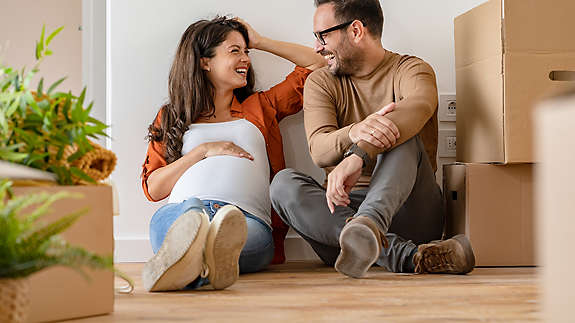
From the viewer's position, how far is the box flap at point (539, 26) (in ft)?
6.63

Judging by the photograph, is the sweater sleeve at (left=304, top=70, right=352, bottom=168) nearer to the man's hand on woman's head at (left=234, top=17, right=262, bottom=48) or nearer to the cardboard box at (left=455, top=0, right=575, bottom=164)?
the man's hand on woman's head at (left=234, top=17, right=262, bottom=48)

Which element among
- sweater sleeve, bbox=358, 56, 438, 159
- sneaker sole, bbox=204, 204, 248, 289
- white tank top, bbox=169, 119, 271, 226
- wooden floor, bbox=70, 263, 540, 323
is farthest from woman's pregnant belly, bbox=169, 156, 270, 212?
sneaker sole, bbox=204, 204, 248, 289

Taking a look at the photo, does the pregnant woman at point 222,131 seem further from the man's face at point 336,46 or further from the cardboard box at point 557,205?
the cardboard box at point 557,205

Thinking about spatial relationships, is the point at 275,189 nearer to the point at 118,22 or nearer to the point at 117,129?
the point at 117,129

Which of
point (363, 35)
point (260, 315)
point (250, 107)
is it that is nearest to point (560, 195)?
point (260, 315)

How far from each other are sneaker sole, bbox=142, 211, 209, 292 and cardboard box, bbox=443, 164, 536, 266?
94cm

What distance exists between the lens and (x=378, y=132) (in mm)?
1887

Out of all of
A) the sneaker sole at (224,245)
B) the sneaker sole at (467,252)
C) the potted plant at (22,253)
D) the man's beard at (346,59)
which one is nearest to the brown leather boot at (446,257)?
the sneaker sole at (467,252)

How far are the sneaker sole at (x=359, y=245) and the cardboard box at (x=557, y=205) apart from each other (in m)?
1.10

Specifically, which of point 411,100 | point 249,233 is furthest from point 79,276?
point 411,100

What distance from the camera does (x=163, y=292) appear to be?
155 centimetres

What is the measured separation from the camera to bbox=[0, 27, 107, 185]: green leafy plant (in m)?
1.07

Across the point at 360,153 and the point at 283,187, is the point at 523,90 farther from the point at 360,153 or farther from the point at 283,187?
the point at 283,187

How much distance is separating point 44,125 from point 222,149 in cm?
116
